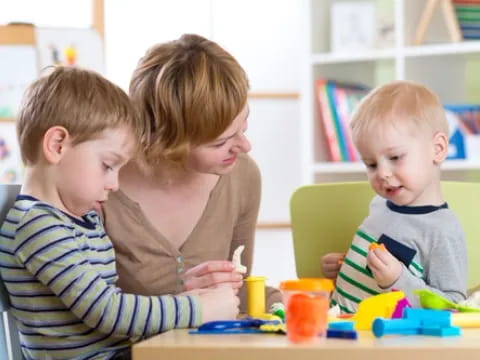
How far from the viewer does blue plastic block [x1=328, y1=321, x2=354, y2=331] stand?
43.7 inches

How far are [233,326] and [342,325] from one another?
147mm

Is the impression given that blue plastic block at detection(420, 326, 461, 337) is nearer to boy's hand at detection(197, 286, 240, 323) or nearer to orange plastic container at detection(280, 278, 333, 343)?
orange plastic container at detection(280, 278, 333, 343)

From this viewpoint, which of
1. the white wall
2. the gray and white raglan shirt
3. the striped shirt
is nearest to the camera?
the striped shirt

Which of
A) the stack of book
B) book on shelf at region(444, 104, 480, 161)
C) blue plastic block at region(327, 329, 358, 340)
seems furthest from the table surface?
the stack of book

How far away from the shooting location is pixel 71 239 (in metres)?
1.31

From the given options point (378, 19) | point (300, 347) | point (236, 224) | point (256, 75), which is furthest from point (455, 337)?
point (256, 75)

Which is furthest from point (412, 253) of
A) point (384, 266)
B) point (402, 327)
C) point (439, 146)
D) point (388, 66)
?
point (388, 66)

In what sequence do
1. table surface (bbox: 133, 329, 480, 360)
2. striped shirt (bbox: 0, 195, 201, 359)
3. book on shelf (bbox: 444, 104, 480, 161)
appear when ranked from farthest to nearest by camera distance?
book on shelf (bbox: 444, 104, 480, 161) → striped shirt (bbox: 0, 195, 201, 359) → table surface (bbox: 133, 329, 480, 360)

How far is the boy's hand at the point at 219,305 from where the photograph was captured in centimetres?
127

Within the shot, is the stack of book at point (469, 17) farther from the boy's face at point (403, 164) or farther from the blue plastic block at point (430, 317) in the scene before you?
the blue plastic block at point (430, 317)

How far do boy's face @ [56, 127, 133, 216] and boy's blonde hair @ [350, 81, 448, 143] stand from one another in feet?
1.66

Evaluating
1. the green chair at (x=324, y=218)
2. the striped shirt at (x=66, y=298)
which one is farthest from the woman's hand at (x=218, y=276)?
the green chair at (x=324, y=218)

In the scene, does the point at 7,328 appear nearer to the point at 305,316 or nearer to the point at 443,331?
the point at 305,316

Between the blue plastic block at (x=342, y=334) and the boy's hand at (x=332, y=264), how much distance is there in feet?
2.15
